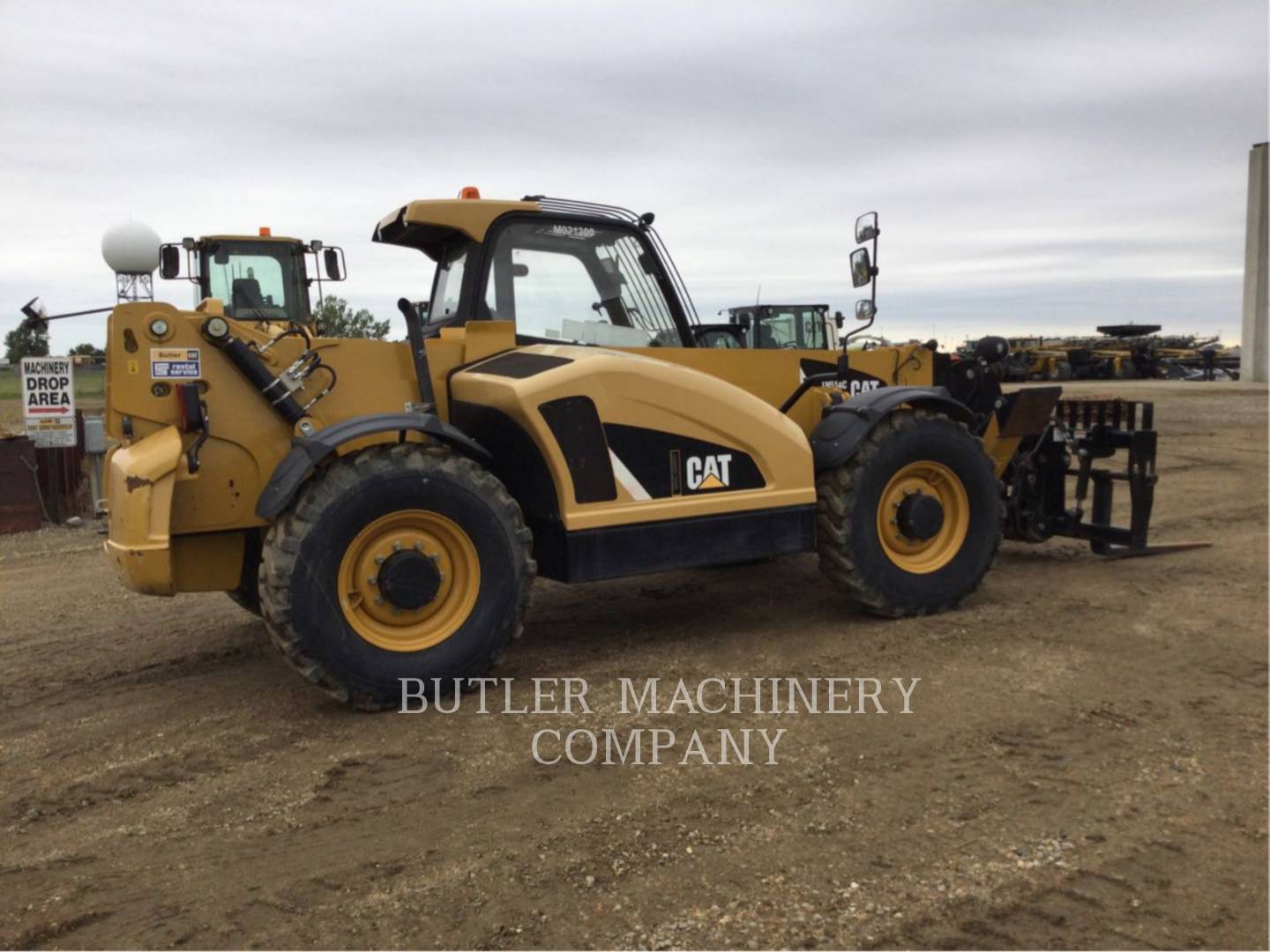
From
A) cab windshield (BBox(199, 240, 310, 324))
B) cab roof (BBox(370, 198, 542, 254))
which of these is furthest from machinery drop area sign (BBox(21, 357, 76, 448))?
cab roof (BBox(370, 198, 542, 254))

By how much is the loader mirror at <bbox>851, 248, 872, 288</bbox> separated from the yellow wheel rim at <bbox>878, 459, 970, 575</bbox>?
3.57 ft

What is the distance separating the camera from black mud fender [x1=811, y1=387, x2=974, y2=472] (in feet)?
18.3

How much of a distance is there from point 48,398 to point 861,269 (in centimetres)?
837

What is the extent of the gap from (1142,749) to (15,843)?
407cm

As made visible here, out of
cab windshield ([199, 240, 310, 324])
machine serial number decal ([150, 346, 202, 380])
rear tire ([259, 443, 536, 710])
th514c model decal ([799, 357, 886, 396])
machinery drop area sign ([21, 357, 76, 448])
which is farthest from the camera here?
cab windshield ([199, 240, 310, 324])

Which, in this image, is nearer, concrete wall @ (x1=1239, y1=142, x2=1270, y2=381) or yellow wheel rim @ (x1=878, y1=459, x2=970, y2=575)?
yellow wheel rim @ (x1=878, y1=459, x2=970, y2=575)

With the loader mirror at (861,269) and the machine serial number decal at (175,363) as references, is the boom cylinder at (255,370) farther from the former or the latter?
the loader mirror at (861,269)

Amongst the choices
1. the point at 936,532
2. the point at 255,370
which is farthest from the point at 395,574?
the point at 936,532

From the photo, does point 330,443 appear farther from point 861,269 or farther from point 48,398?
point 48,398

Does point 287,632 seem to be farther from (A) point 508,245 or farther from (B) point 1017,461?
(B) point 1017,461

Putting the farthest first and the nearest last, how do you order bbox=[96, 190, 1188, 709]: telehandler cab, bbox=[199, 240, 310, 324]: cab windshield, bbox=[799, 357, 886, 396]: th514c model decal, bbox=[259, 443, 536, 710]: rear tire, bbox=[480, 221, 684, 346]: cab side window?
bbox=[199, 240, 310, 324]: cab windshield → bbox=[799, 357, 886, 396]: th514c model decal → bbox=[480, 221, 684, 346]: cab side window → bbox=[96, 190, 1188, 709]: telehandler cab → bbox=[259, 443, 536, 710]: rear tire

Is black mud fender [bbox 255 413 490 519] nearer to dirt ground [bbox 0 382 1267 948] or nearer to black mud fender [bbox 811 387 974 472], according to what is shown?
dirt ground [bbox 0 382 1267 948]

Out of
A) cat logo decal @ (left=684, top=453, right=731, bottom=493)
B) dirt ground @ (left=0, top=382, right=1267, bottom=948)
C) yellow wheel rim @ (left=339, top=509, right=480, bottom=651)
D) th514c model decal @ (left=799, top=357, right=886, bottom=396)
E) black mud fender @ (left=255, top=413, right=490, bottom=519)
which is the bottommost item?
dirt ground @ (left=0, top=382, right=1267, bottom=948)

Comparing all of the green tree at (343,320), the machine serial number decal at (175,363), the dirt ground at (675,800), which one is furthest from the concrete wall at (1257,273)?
the machine serial number decal at (175,363)
